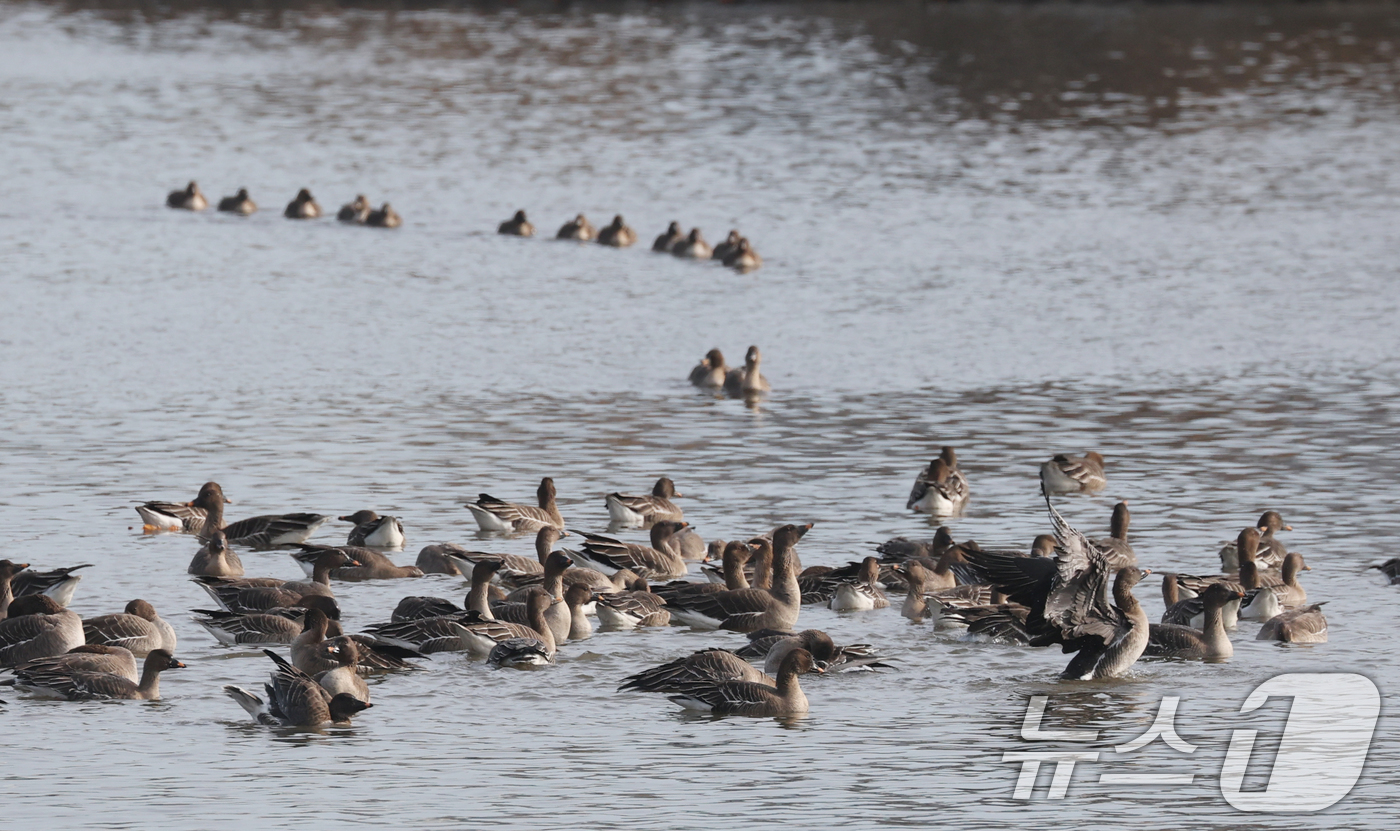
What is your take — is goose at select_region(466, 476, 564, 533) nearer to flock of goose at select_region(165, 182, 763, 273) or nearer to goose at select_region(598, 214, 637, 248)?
flock of goose at select_region(165, 182, 763, 273)

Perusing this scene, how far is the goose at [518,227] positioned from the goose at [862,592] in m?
29.9

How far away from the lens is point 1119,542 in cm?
2425

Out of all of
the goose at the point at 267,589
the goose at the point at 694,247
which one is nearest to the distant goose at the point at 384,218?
the goose at the point at 694,247

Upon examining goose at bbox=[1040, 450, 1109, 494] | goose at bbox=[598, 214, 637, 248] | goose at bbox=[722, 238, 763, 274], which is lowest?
goose at bbox=[1040, 450, 1109, 494]

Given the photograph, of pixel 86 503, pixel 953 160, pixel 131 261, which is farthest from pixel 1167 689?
pixel 953 160

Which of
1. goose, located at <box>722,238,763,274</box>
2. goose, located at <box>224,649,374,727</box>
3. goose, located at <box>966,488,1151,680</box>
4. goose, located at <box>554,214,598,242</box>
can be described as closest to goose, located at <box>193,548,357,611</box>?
goose, located at <box>224,649,374,727</box>

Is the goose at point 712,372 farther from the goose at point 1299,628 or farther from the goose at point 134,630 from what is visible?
the goose at point 134,630

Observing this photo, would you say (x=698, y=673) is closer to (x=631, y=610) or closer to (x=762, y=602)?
(x=762, y=602)

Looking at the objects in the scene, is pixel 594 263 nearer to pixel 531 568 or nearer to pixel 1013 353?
pixel 1013 353

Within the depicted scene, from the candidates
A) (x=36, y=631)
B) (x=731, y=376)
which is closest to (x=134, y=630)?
(x=36, y=631)

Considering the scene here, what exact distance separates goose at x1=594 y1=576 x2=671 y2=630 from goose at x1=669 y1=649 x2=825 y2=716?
10.5ft

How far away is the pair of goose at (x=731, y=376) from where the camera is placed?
35281 millimetres

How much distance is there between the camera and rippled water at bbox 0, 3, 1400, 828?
17734mm

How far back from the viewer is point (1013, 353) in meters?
38.5
